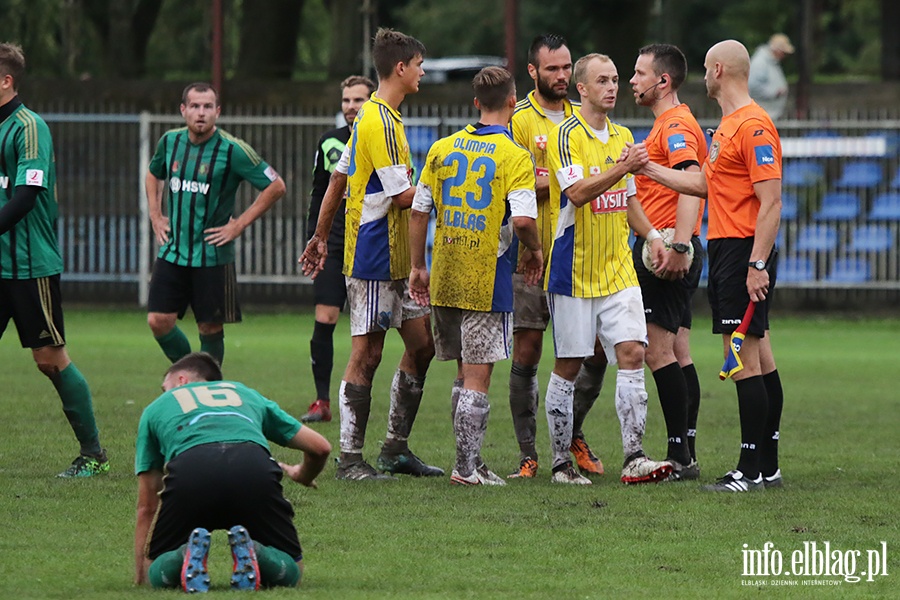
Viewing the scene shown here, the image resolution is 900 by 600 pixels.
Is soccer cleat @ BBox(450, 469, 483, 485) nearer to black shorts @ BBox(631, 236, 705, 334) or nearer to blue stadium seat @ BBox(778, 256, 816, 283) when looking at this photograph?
black shorts @ BBox(631, 236, 705, 334)

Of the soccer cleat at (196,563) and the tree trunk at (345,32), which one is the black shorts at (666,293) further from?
the tree trunk at (345,32)

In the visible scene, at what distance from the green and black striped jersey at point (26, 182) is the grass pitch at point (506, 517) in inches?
44.6

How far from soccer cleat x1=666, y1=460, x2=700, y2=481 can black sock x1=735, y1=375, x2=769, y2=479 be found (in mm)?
485

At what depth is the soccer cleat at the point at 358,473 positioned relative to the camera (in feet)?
27.5

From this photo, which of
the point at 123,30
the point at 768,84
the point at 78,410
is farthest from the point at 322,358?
the point at 123,30

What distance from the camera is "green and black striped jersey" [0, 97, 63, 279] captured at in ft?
26.8

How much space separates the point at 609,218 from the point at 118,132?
50.7ft

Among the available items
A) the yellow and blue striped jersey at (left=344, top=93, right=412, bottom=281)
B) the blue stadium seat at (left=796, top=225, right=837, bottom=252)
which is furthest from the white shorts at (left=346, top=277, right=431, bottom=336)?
the blue stadium seat at (left=796, top=225, right=837, bottom=252)

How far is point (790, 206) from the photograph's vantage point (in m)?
21.5

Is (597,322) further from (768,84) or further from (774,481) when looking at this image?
(768,84)

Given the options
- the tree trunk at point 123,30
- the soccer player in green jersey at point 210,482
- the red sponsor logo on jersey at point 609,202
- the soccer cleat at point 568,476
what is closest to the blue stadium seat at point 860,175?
the tree trunk at point 123,30

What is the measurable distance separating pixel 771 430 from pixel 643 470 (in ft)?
2.42

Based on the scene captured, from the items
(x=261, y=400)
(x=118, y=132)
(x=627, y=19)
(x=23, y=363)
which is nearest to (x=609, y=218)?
(x=261, y=400)

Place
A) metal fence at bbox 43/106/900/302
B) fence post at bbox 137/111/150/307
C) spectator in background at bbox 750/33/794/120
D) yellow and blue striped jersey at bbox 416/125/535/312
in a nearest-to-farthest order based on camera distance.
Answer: yellow and blue striped jersey at bbox 416/125/535/312 → metal fence at bbox 43/106/900/302 → fence post at bbox 137/111/150/307 → spectator in background at bbox 750/33/794/120
